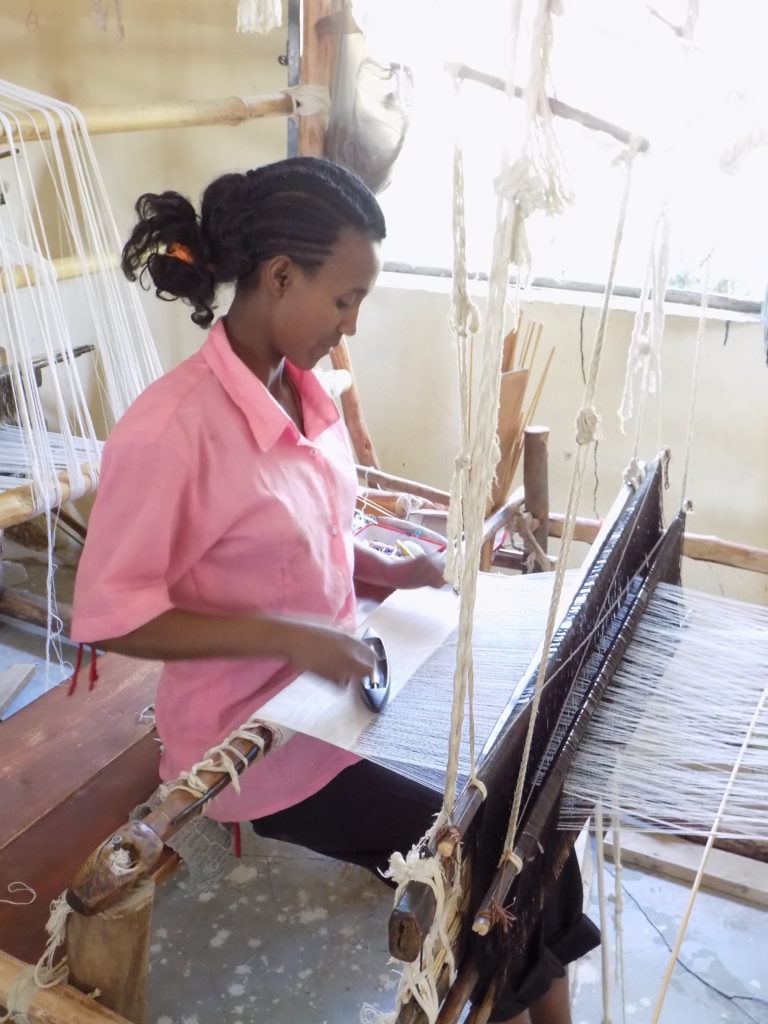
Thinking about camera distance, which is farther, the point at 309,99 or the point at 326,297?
the point at 309,99

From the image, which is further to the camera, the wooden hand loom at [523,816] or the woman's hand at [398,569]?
the woman's hand at [398,569]

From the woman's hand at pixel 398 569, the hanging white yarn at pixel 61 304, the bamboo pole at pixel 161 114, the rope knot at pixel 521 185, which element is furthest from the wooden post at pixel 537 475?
the rope knot at pixel 521 185

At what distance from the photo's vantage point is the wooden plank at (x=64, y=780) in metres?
1.30

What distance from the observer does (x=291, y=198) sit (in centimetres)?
117

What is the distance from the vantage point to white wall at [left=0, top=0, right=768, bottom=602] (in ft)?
8.88

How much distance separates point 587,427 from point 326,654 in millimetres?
417

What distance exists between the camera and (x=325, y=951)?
1714 mm

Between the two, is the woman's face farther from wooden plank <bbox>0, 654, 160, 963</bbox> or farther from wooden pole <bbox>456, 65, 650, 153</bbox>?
wooden plank <bbox>0, 654, 160, 963</bbox>

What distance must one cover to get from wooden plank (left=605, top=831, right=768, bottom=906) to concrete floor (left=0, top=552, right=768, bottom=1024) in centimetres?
3

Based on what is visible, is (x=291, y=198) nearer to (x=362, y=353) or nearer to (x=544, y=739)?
(x=544, y=739)

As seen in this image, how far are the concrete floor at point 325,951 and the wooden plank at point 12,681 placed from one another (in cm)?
90

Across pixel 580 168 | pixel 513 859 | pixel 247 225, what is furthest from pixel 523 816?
pixel 580 168

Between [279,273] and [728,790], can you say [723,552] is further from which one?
[279,273]

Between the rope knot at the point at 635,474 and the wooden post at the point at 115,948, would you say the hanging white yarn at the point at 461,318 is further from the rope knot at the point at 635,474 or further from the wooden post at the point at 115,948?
the rope knot at the point at 635,474
